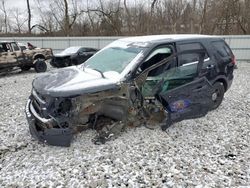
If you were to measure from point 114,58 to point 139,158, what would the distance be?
6.72ft

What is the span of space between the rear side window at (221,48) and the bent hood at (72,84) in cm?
295

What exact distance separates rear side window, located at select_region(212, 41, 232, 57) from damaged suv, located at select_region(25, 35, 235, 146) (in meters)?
0.46

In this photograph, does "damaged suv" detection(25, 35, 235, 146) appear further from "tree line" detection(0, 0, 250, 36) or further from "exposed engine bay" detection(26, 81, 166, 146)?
"tree line" detection(0, 0, 250, 36)

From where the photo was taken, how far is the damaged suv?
11.6ft

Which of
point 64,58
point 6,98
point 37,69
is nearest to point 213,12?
point 64,58

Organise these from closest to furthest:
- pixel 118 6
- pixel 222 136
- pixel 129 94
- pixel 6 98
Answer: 1. pixel 129 94
2. pixel 222 136
3. pixel 6 98
4. pixel 118 6

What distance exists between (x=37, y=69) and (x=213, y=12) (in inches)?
770

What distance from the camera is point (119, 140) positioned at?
13.2ft

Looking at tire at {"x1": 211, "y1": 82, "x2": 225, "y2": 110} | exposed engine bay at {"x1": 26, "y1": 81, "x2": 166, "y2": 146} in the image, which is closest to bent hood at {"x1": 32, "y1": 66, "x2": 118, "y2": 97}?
exposed engine bay at {"x1": 26, "y1": 81, "x2": 166, "y2": 146}

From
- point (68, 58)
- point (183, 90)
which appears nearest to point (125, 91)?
point (183, 90)

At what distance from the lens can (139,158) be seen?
11.5 feet

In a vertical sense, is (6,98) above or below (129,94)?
below

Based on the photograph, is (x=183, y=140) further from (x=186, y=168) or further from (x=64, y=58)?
(x=64, y=58)

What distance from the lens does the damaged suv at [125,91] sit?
3.53 metres
